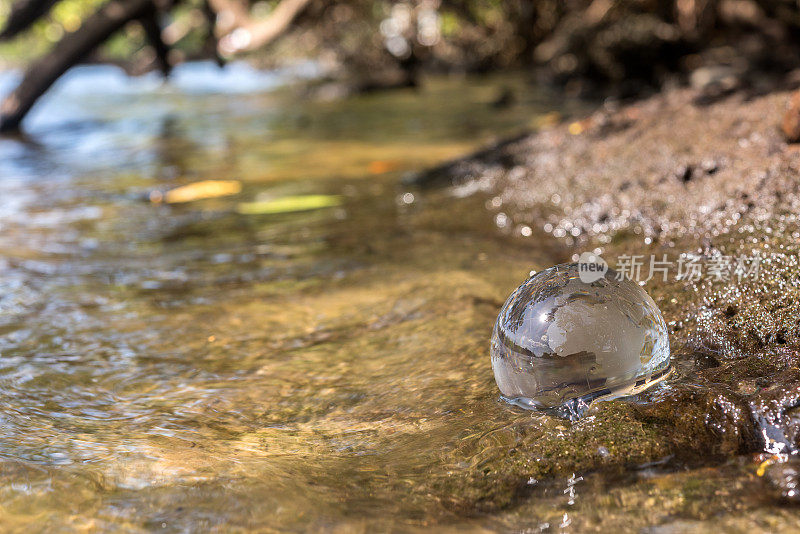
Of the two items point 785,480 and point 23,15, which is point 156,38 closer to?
point 23,15

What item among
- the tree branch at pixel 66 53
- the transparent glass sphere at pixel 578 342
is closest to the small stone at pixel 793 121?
the transparent glass sphere at pixel 578 342

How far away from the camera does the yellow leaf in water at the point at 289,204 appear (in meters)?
5.19

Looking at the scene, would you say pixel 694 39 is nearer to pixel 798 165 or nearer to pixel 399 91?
pixel 399 91

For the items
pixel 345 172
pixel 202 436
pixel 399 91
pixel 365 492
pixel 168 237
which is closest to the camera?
pixel 365 492

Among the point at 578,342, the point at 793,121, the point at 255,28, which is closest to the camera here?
the point at 578,342

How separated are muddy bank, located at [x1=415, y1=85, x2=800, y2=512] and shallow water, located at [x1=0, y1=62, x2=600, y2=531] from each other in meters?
0.19

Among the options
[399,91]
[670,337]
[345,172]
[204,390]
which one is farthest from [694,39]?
[204,390]

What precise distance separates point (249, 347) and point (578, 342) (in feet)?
4.56

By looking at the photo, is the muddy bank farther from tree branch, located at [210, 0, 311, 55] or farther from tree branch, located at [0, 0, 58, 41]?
tree branch, located at [0, 0, 58, 41]

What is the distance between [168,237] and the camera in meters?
4.78

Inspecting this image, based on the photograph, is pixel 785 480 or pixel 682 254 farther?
pixel 682 254

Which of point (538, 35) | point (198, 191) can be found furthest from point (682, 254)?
point (538, 35)

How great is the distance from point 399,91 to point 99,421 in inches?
442

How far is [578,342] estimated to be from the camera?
2.06 metres
